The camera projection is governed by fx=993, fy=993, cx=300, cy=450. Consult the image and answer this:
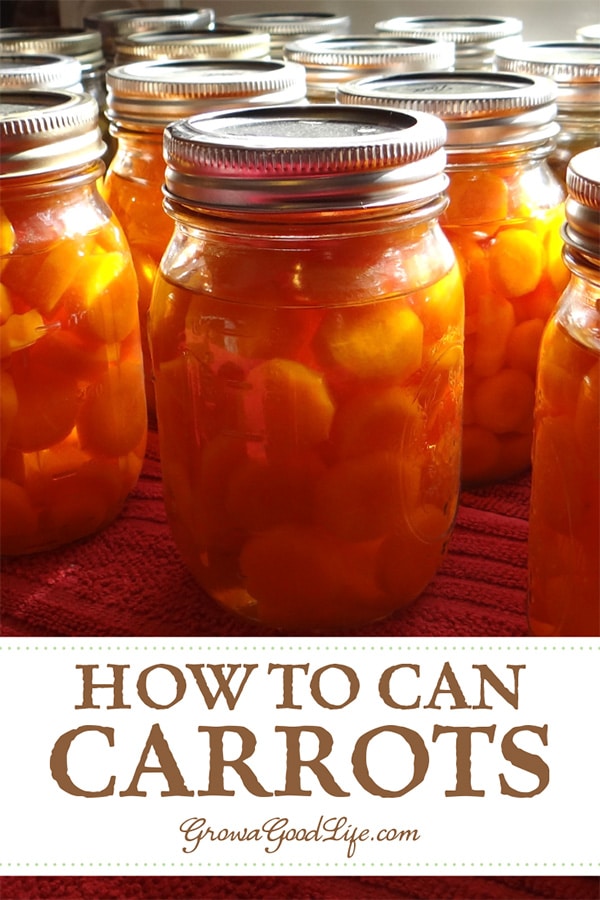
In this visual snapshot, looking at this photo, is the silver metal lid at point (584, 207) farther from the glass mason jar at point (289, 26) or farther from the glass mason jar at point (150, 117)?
the glass mason jar at point (289, 26)

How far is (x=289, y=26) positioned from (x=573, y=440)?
2.69 feet

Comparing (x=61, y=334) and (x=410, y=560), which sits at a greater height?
(x=61, y=334)

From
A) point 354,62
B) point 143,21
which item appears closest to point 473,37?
point 354,62

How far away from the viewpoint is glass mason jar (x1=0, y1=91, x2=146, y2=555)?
0.69 meters

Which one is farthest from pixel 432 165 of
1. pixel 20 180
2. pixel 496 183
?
pixel 20 180

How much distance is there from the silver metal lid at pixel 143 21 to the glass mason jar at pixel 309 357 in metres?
0.58

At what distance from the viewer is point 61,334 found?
28.2 inches

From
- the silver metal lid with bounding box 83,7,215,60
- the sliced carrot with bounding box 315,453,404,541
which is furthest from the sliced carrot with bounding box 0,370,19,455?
the silver metal lid with bounding box 83,7,215,60

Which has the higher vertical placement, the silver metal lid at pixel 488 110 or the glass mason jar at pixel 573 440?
the silver metal lid at pixel 488 110

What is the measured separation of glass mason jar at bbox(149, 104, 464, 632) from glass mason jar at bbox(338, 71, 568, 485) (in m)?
0.10

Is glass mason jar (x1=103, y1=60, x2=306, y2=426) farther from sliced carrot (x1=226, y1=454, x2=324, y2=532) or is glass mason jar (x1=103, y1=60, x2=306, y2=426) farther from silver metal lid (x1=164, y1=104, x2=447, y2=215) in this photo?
sliced carrot (x1=226, y1=454, x2=324, y2=532)

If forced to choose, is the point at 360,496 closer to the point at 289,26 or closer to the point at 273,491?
the point at 273,491

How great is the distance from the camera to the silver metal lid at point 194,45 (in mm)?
1018

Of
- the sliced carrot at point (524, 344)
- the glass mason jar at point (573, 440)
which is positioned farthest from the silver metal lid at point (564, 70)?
the glass mason jar at point (573, 440)
